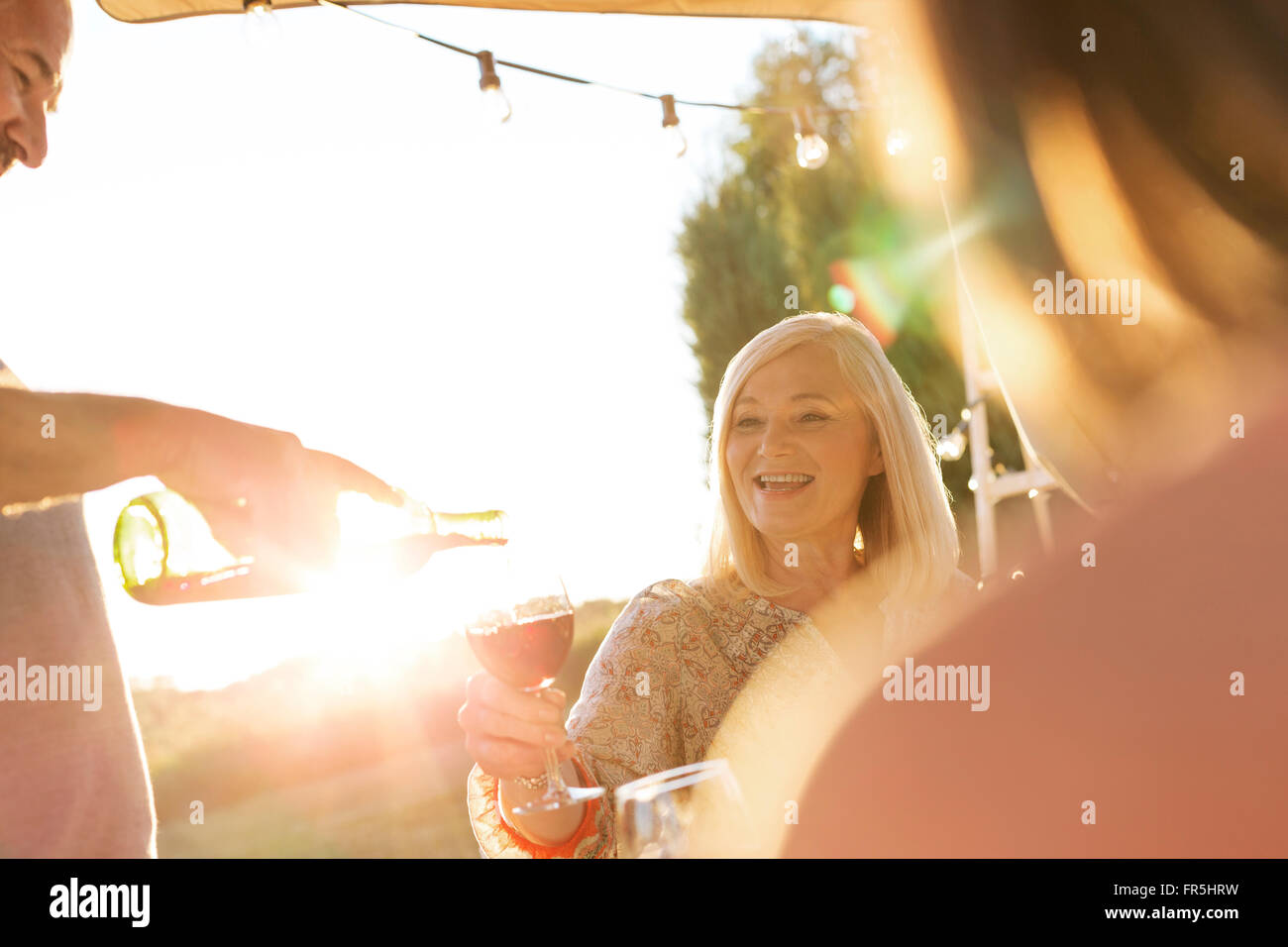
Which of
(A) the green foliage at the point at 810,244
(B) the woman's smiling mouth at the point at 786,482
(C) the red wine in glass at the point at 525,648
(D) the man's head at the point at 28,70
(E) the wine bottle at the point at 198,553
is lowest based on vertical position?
(C) the red wine in glass at the point at 525,648

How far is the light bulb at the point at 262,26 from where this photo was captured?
221 cm

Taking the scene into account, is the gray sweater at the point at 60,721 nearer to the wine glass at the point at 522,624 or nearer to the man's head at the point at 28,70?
the man's head at the point at 28,70

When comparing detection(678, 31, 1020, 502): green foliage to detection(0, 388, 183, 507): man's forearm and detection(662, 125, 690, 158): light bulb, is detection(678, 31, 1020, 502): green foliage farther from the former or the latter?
detection(0, 388, 183, 507): man's forearm

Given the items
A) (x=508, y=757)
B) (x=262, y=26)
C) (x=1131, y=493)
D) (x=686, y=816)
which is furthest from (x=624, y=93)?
(x=686, y=816)

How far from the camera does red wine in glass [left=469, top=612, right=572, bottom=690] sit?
106 centimetres

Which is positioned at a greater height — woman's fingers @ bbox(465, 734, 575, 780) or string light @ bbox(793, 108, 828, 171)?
string light @ bbox(793, 108, 828, 171)

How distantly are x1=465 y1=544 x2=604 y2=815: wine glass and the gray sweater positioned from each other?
29.3 inches

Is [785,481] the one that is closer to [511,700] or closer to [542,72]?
[511,700]

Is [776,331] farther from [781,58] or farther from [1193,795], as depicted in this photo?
[781,58]

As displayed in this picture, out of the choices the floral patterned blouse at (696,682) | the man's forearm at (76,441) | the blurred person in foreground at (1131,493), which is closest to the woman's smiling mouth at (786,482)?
the floral patterned blouse at (696,682)

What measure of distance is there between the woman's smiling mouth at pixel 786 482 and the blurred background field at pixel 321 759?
12.2 feet

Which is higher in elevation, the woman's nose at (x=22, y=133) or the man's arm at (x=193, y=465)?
the woman's nose at (x=22, y=133)

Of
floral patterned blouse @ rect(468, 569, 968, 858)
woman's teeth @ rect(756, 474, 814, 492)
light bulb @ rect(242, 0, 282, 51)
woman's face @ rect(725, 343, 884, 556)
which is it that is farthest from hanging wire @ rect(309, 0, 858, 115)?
floral patterned blouse @ rect(468, 569, 968, 858)
